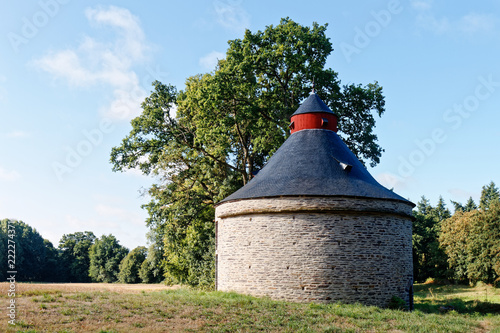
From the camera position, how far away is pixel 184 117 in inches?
1218

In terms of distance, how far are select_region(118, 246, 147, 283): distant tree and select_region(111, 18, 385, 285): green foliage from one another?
27152mm

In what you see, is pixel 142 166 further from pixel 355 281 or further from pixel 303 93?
pixel 355 281

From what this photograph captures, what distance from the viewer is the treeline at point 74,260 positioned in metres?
54.3

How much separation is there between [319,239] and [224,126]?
11379 mm

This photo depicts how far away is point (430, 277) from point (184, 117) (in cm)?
3746

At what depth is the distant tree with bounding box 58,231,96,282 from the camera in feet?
210

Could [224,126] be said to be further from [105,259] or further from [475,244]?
[105,259]

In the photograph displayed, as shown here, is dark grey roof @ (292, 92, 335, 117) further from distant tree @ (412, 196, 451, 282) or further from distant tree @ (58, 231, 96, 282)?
distant tree @ (58, 231, 96, 282)

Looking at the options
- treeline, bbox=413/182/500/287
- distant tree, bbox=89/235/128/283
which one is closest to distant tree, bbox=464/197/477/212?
treeline, bbox=413/182/500/287

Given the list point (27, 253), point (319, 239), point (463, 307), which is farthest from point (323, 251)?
point (27, 253)

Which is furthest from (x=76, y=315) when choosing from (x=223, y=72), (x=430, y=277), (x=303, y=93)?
(x=430, y=277)

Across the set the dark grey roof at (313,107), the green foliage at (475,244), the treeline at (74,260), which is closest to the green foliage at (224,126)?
the dark grey roof at (313,107)

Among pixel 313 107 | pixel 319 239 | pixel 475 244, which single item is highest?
pixel 313 107

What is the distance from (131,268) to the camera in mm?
57312
